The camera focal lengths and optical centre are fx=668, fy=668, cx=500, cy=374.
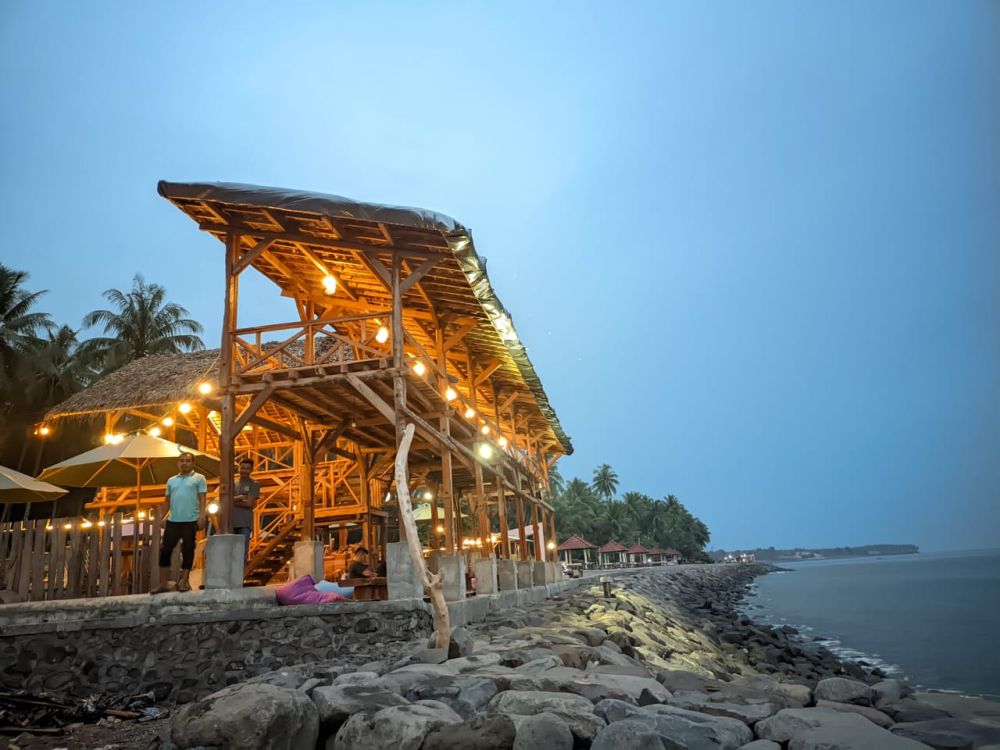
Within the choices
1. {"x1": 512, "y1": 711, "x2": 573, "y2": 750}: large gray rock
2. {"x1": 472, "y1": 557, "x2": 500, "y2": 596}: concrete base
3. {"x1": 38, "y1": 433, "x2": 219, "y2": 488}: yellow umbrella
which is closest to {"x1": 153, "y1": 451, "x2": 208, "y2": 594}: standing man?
{"x1": 38, "y1": 433, "x2": 219, "y2": 488}: yellow umbrella

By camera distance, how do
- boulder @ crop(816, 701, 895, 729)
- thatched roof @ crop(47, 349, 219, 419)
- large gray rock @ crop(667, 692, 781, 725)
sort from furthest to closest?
1. thatched roof @ crop(47, 349, 219, 419)
2. boulder @ crop(816, 701, 895, 729)
3. large gray rock @ crop(667, 692, 781, 725)

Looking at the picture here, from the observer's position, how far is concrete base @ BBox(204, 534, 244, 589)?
319 inches

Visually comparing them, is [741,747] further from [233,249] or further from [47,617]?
[233,249]

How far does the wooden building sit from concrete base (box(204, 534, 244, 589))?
1066 mm

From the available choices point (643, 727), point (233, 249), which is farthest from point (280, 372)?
point (643, 727)

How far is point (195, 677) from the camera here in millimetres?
7480

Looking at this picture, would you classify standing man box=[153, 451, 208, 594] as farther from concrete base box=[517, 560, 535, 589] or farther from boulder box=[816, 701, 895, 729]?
concrete base box=[517, 560, 535, 589]

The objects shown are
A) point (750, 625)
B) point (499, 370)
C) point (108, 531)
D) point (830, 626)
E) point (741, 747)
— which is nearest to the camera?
point (741, 747)

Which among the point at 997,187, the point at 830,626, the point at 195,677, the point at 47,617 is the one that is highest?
the point at 997,187

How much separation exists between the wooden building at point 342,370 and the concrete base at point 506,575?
0.71 m

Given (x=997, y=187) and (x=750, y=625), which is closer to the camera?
(x=750, y=625)

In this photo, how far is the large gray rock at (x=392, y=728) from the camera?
408 cm

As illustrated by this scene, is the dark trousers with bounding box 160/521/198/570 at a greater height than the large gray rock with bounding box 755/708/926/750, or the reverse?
the dark trousers with bounding box 160/521/198/570

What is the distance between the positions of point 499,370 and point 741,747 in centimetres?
1274
